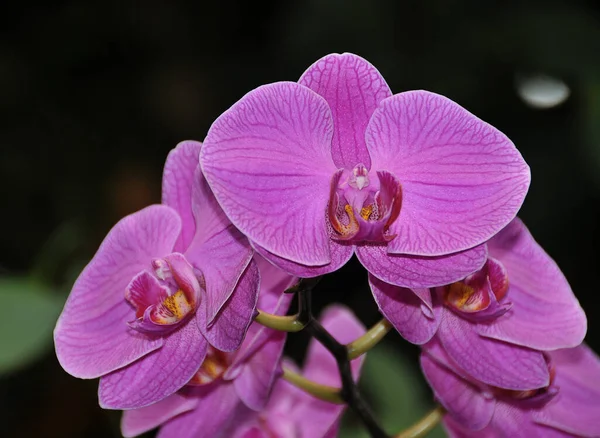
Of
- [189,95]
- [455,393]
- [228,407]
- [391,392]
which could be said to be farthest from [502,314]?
[189,95]

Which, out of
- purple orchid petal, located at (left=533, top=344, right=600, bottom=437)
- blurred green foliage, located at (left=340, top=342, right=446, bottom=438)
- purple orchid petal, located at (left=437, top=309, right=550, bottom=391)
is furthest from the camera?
blurred green foliage, located at (left=340, top=342, right=446, bottom=438)

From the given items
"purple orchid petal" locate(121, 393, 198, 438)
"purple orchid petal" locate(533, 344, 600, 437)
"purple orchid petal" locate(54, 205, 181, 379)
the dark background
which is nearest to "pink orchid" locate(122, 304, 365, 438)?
"purple orchid petal" locate(121, 393, 198, 438)

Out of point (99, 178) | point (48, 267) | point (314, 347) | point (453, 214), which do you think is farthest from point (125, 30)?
point (453, 214)

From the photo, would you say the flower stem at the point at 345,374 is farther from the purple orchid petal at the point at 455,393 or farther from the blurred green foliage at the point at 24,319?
the blurred green foliage at the point at 24,319

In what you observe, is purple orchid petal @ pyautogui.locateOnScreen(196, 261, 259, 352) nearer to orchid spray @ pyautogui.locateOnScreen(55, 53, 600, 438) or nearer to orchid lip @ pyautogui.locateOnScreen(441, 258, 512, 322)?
orchid spray @ pyautogui.locateOnScreen(55, 53, 600, 438)

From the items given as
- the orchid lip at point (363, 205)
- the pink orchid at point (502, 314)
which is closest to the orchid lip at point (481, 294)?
the pink orchid at point (502, 314)

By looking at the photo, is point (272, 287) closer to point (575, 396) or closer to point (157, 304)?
point (157, 304)
